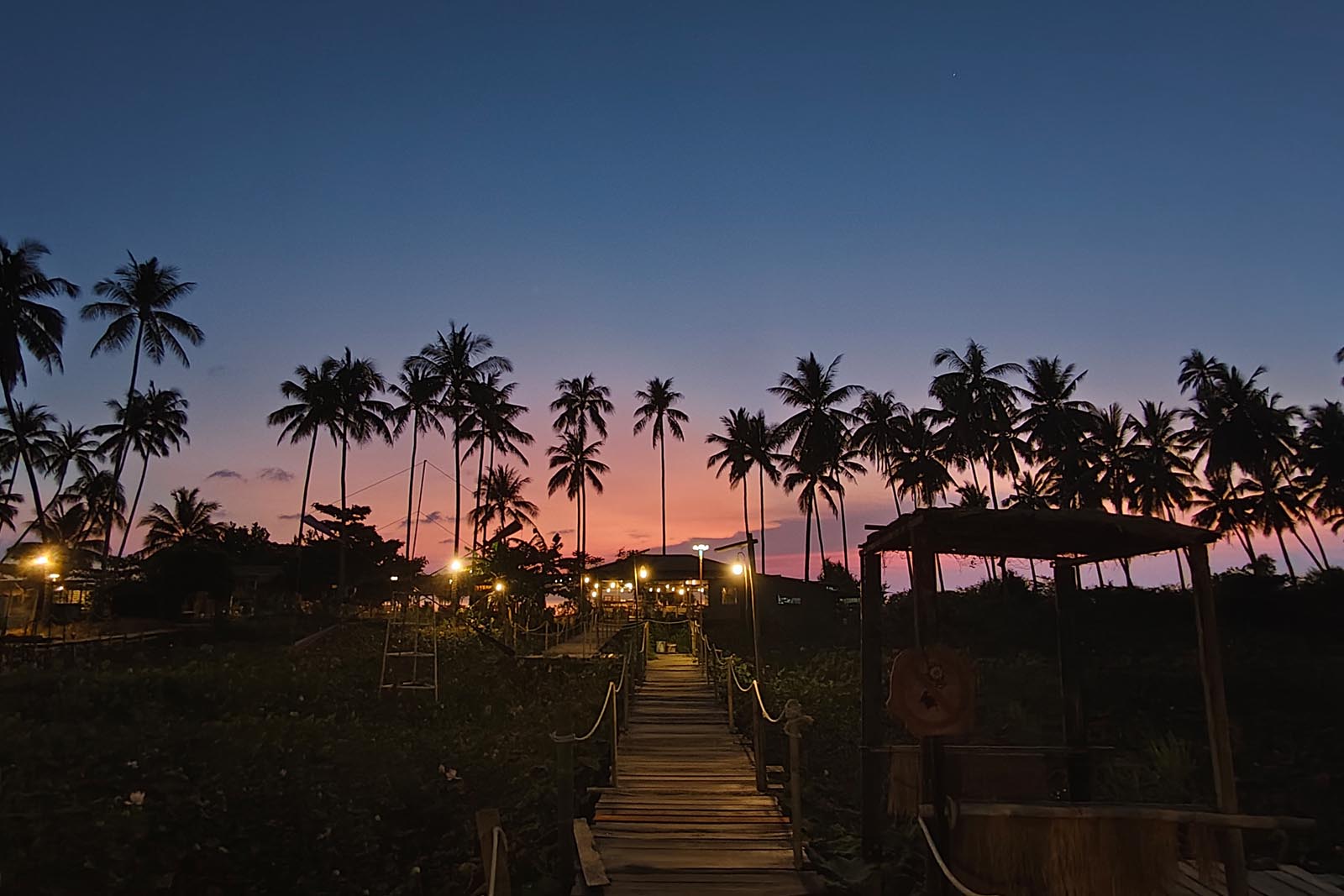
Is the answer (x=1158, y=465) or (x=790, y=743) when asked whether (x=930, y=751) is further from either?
(x=1158, y=465)

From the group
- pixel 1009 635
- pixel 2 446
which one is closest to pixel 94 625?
pixel 2 446

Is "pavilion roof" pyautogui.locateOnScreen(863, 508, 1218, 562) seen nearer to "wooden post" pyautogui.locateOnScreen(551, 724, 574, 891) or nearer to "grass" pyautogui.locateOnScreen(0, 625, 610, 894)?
"wooden post" pyautogui.locateOnScreen(551, 724, 574, 891)

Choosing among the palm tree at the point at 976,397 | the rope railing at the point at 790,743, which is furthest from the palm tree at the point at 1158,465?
the rope railing at the point at 790,743

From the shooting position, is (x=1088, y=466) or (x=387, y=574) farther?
(x=387, y=574)

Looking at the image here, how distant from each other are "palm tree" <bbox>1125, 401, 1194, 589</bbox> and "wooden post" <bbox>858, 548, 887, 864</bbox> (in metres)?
51.2

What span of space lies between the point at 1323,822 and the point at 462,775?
17.7 m

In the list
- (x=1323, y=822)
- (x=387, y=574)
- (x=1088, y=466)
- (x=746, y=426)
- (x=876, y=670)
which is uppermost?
(x=746, y=426)

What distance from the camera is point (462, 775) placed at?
14547 mm

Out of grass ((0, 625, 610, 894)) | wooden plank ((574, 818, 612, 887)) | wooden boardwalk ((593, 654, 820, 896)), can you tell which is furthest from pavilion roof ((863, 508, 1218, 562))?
grass ((0, 625, 610, 894))

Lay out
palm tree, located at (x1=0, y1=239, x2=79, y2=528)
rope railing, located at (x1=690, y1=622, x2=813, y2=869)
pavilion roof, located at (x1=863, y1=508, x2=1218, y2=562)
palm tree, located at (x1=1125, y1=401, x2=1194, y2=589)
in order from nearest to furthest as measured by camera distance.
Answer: pavilion roof, located at (x1=863, y1=508, x2=1218, y2=562), rope railing, located at (x1=690, y1=622, x2=813, y2=869), palm tree, located at (x1=0, y1=239, x2=79, y2=528), palm tree, located at (x1=1125, y1=401, x2=1194, y2=589)

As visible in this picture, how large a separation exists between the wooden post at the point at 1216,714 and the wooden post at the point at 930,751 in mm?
2314

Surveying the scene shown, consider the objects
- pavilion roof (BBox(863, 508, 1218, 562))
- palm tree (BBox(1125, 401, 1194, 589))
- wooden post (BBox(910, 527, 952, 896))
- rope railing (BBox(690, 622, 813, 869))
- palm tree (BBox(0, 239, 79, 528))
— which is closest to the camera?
wooden post (BBox(910, 527, 952, 896))

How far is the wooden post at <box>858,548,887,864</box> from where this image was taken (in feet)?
30.3

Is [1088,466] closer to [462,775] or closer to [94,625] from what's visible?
[462,775]
